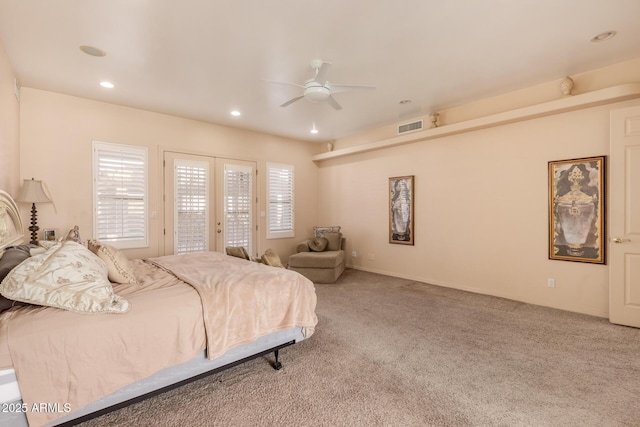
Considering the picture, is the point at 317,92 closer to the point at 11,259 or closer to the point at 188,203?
the point at 11,259

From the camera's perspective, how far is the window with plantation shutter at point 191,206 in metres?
5.04

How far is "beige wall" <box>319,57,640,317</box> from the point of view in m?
3.67

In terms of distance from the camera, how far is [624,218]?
127 inches

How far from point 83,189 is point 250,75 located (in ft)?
9.90

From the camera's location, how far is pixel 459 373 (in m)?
2.33

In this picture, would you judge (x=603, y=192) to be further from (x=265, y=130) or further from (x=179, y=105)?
(x=179, y=105)

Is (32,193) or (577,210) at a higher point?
(32,193)

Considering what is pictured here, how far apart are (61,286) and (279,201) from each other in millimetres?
4882

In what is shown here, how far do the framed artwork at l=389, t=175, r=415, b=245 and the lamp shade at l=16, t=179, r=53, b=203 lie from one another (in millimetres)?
5328

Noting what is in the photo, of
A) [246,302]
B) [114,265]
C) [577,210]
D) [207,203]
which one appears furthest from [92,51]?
[577,210]

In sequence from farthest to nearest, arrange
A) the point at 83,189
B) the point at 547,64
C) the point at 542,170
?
the point at 83,189, the point at 542,170, the point at 547,64

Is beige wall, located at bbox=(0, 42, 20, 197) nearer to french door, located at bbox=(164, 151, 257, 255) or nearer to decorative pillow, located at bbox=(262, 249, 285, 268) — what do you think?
french door, located at bbox=(164, 151, 257, 255)

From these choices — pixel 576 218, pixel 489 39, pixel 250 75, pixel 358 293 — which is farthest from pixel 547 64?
pixel 358 293

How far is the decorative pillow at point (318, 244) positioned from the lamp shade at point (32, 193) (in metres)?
4.16
